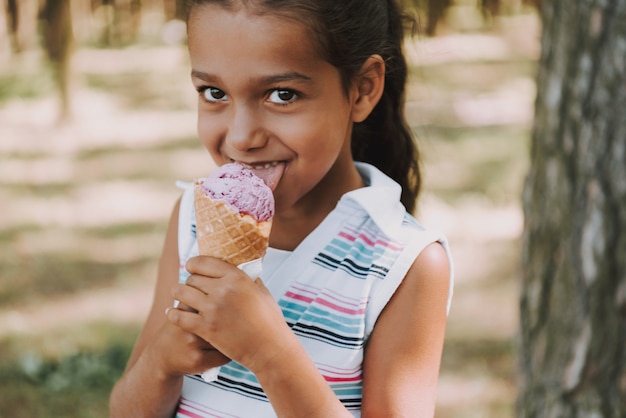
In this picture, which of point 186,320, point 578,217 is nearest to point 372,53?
point 186,320

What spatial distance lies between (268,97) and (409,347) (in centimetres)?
57

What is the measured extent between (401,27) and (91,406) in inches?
106

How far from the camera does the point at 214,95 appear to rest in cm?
167

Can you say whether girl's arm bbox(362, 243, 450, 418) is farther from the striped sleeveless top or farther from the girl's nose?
the girl's nose

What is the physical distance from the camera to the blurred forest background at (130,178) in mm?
4133

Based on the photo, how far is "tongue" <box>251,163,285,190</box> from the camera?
164 centimetres

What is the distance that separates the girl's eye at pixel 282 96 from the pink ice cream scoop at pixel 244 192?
147 mm

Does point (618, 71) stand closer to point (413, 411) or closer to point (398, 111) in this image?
point (398, 111)

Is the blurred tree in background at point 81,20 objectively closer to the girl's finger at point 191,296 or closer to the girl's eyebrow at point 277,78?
the girl's eyebrow at point 277,78

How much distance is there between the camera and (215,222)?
5.22 feet

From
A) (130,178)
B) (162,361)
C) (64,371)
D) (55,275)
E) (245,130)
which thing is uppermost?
(245,130)

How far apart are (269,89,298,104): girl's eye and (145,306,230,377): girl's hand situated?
1.44 feet

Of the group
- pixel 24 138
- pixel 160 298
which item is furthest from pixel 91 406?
pixel 24 138

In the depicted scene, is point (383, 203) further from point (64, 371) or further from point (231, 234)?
point (64, 371)
